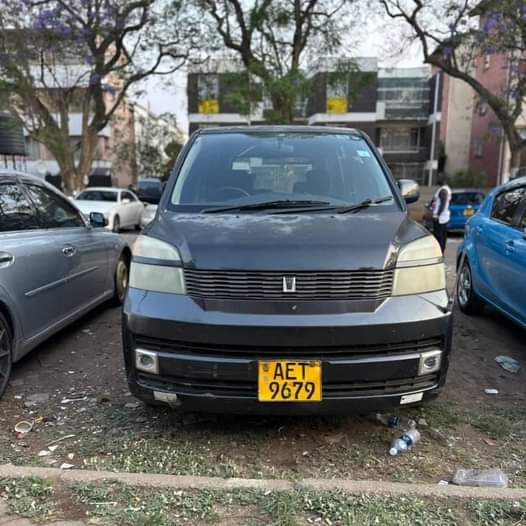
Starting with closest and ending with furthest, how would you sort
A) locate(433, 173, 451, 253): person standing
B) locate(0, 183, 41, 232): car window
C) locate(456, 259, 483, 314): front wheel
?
locate(0, 183, 41, 232): car window, locate(456, 259, 483, 314): front wheel, locate(433, 173, 451, 253): person standing

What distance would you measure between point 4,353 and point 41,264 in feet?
2.49

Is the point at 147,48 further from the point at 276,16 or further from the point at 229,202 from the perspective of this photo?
the point at 229,202

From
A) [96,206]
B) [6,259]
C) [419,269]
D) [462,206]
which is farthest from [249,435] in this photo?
[462,206]

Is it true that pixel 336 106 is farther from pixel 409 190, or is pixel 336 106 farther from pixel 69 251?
pixel 69 251

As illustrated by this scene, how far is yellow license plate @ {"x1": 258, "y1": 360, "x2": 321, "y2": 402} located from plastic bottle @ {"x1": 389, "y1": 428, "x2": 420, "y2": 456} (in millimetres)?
656

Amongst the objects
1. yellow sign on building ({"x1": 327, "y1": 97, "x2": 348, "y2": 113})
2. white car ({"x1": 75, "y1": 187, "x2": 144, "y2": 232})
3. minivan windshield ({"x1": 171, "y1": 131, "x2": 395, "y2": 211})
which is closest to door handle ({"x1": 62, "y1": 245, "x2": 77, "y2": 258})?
minivan windshield ({"x1": 171, "y1": 131, "x2": 395, "y2": 211})

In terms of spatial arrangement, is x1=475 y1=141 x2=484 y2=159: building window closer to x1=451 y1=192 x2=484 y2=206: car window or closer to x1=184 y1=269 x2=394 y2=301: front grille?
x1=451 y1=192 x2=484 y2=206: car window

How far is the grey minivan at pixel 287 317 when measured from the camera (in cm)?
253

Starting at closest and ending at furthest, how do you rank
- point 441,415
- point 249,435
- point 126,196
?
1. point 249,435
2. point 441,415
3. point 126,196

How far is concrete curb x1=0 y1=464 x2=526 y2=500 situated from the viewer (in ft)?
7.79

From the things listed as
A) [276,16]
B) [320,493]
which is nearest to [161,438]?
[320,493]

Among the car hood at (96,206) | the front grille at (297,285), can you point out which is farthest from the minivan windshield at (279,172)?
the car hood at (96,206)

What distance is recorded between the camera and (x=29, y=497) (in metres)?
2.35

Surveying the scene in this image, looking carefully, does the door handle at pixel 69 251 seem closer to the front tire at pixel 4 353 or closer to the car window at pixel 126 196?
the front tire at pixel 4 353
